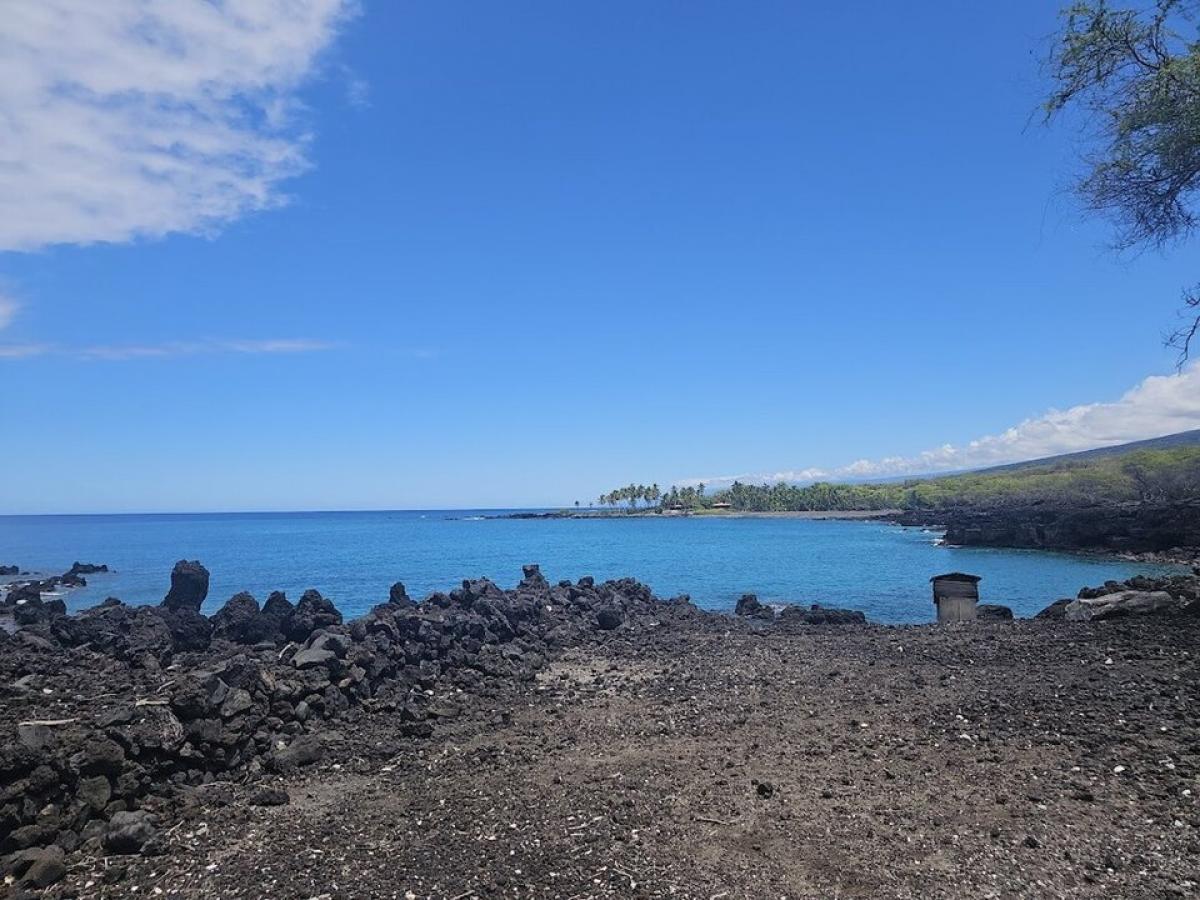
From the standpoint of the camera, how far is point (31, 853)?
607cm

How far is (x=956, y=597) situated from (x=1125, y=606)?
4881mm

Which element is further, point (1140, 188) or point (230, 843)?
point (1140, 188)

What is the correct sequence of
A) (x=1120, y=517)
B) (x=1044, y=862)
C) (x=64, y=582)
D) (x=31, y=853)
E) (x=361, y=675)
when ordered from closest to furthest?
(x=1044, y=862)
(x=31, y=853)
(x=361, y=675)
(x=64, y=582)
(x=1120, y=517)

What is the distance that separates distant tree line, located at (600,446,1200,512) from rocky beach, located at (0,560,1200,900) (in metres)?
64.6

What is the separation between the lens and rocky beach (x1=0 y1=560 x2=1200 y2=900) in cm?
555

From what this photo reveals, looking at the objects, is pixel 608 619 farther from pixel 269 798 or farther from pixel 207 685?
pixel 269 798

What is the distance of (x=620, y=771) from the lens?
7883 mm

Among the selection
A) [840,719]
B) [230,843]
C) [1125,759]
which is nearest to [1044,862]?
[1125,759]

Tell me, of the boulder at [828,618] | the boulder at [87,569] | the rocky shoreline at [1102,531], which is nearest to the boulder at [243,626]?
the boulder at [828,618]

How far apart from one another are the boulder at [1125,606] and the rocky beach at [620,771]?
82 mm

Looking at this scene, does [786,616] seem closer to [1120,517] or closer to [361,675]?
[361,675]

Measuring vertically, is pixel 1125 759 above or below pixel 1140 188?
below

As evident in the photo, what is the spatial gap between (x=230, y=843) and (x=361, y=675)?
437 cm

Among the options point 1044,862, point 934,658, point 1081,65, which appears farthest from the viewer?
point 934,658
